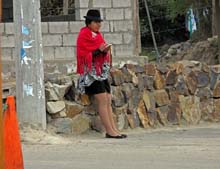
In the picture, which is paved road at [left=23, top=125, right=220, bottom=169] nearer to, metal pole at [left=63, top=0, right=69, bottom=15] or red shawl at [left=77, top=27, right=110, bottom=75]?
red shawl at [left=77, top=27, right=110, bottom=75]

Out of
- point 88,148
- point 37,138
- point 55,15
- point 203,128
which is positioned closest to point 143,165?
point 88,148

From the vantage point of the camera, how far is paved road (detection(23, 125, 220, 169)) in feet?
26.2

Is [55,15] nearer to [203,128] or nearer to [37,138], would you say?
[203,128]

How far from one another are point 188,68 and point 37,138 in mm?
4065

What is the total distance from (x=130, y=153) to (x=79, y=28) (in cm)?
547

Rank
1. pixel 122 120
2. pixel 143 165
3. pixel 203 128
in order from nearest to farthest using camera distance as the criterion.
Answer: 1. pixel 143 165
2. pixel 122 120
3. pixel 203 128

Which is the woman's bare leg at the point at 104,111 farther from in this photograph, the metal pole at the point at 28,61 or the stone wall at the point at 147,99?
the metal pole at the point at 28,61

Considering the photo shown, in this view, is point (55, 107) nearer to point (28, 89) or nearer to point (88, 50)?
point (28, 89)

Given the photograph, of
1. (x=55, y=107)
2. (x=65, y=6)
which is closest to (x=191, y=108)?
(x=55, y=107)

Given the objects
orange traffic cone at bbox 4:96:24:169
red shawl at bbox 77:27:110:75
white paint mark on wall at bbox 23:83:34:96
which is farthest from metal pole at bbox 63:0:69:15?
orange traffic cone at bbox 4:96:24:169

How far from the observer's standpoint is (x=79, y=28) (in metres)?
13.8

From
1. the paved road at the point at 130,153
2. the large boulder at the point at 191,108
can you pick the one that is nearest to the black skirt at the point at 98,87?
the paved road at the point at 130,153

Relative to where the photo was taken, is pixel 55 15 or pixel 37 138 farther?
pixel 55 15

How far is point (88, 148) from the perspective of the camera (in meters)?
→ 9.23
